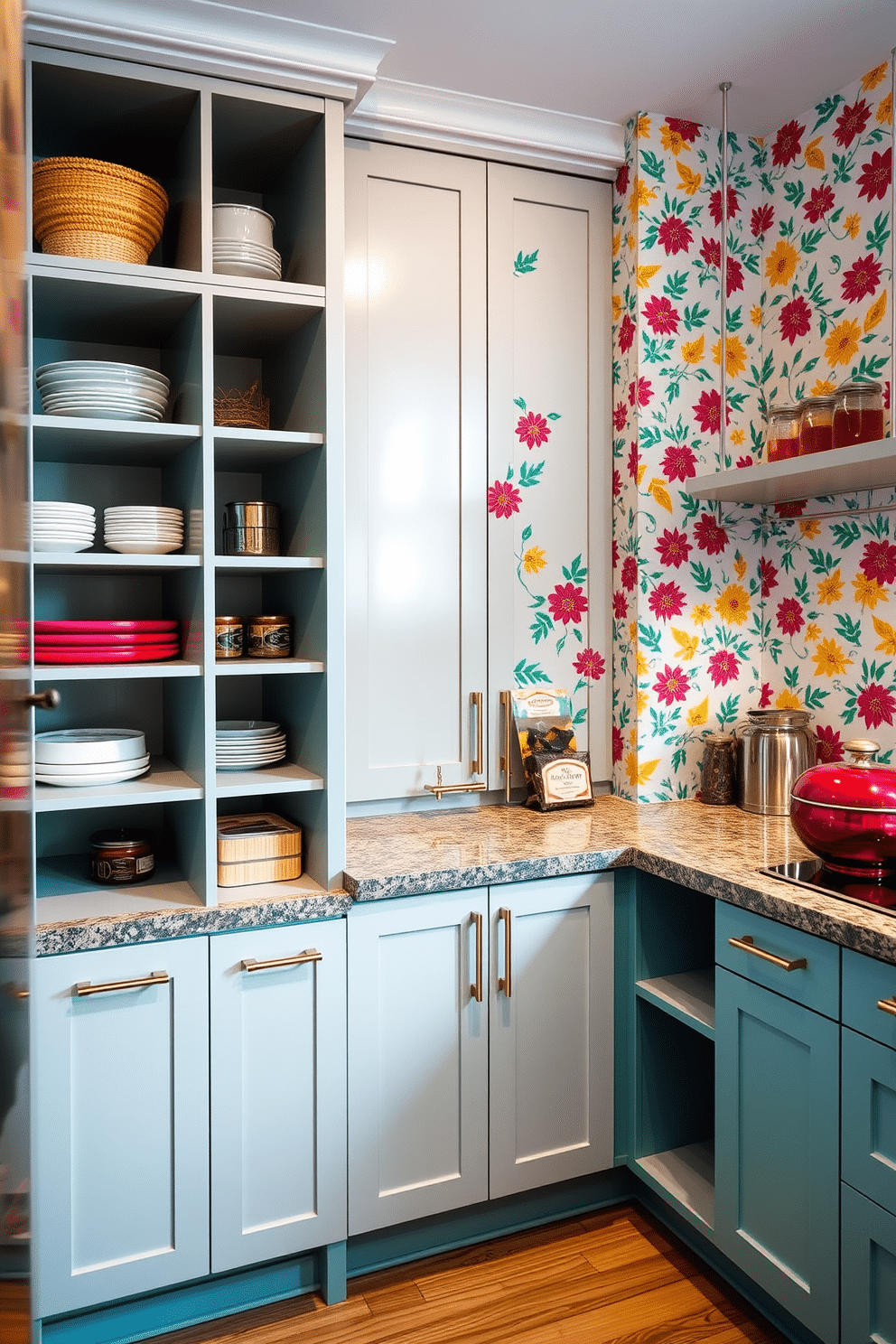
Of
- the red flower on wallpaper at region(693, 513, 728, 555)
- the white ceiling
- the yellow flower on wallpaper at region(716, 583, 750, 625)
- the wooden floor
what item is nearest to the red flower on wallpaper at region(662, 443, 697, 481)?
the red flower on wallpaper at region(693, 513, 728, 555)

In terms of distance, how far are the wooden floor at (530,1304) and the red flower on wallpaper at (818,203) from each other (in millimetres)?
2489

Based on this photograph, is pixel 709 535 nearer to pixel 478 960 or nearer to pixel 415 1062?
pixel 478 960

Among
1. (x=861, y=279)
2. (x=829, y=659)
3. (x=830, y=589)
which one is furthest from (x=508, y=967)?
(x=861, y=279)

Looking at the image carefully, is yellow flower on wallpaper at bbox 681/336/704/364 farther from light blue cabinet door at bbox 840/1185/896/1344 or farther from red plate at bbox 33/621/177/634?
light blue cabinet door at bbox 840/1185/896/1344

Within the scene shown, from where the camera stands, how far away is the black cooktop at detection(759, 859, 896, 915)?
5.51 feet

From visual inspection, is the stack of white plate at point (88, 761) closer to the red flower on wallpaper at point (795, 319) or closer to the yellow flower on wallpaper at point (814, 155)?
the red flower on wallpaper at point (795, 319)

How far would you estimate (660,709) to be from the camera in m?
2.55

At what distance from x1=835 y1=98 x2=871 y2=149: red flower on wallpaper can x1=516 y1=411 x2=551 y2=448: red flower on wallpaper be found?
0.97m

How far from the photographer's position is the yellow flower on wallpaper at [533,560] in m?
2.53

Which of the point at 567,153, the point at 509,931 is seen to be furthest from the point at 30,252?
the point at 509,931

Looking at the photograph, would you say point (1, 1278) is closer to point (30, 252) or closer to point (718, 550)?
point (30, 252)

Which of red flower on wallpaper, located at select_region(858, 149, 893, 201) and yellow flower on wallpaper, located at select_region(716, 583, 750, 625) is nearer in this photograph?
red flower on wallpaper, located at select_region(858, 149, 893, 201)

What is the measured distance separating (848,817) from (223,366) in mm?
1706

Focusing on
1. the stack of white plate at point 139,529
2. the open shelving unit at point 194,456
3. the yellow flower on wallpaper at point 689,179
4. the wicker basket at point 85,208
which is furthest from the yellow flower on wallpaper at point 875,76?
the stack of white plate at point 139,529
